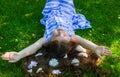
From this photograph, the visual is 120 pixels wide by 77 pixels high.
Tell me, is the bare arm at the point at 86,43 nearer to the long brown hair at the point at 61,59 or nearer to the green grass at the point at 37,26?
the long brown hair at the point at 61,59

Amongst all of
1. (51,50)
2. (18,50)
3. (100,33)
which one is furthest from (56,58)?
(100,33)

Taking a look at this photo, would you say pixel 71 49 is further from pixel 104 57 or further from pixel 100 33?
pixel 100 33

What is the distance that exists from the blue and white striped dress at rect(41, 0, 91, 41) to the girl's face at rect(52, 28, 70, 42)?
0.65ft

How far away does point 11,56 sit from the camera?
5.02 meters

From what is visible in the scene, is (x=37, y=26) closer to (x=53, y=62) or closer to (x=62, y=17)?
(x=62, y=17)

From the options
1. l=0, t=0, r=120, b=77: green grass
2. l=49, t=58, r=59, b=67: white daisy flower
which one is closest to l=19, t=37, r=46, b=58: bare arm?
l=0, t=0, r=120, b=77: green grass

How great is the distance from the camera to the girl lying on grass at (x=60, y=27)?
5.06m

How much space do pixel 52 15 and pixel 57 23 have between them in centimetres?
32

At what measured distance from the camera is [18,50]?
17.8ft

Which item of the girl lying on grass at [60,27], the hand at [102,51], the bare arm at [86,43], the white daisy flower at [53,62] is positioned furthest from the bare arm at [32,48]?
the hand at [102,51]

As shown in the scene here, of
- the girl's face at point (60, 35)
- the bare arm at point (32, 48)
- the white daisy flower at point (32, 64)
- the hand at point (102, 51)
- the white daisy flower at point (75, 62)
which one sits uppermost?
the girl's face at point (60, 35)

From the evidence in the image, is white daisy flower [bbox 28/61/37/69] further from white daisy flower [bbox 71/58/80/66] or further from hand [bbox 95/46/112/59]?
hand [bbox 95/46/112/59]

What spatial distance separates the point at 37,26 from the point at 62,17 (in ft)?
1.42

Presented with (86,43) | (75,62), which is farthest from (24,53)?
(86,43)
